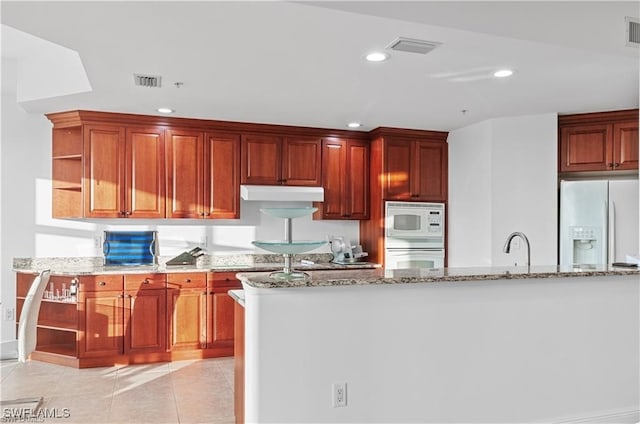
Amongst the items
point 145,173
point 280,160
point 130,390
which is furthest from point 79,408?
point 280,160

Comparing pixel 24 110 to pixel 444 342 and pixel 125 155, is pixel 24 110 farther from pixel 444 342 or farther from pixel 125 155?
pixel 444 342

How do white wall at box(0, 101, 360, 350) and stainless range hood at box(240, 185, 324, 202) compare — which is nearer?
white wall at box(0, 101, 360, 350)

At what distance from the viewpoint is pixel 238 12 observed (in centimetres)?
241

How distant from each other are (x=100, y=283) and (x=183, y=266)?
808mm

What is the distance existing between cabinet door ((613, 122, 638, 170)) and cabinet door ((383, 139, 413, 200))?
6.41 feet

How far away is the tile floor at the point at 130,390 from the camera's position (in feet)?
10.9

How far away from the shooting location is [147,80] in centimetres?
357

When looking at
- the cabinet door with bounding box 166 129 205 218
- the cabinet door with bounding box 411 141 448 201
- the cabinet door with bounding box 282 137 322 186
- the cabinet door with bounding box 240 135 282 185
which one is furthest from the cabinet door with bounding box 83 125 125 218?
the cabinet door with bounding box 411 141 448 201

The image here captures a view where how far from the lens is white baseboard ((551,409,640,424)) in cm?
290

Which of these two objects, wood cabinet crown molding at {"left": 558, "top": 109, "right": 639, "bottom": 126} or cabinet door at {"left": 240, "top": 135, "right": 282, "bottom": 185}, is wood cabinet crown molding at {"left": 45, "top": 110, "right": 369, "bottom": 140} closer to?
cabinet door at {"left": 240, "top": 135, "right": 282, "bottom": 185}

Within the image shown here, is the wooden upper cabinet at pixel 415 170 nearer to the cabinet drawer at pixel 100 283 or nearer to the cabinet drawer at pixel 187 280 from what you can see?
the cabinet drawer at pixel 187 280

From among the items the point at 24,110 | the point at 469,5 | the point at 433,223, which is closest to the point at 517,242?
the point at 433,223

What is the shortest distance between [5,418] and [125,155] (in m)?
2.47

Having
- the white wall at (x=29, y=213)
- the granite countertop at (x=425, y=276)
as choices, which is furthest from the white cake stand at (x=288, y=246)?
the white wall at (x=29, y=213)
